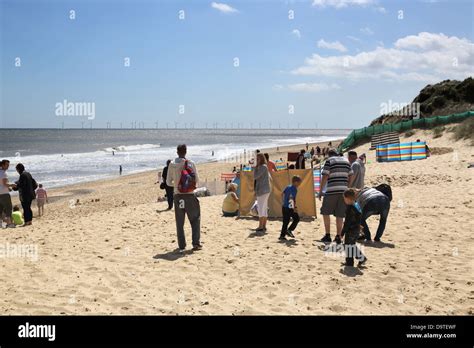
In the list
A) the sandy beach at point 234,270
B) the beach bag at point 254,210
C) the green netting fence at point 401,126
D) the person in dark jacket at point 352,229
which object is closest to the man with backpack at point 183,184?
the sandy beach at point 234,270

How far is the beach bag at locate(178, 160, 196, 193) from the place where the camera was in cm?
719

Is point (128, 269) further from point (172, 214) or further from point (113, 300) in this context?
point (172, 214)

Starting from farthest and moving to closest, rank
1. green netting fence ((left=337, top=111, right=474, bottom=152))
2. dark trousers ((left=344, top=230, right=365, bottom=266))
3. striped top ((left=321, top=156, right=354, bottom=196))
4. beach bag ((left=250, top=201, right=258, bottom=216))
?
green netting fence ((left=337, top=111, right=474, bottom=152)), beach bag ((left=250, top=201, right=258, bottom=216)), striped top ((left=321, top=156, right=354, bottom=196)), dark trousers ((left=344, top=230, right=365, bottom=266))

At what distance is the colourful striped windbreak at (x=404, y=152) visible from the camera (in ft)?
75.7

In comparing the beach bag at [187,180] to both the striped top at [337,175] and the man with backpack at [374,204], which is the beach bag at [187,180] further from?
the man with backpack at [374,204]

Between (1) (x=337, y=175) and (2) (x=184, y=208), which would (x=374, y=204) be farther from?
(2) (x=184, y=208)

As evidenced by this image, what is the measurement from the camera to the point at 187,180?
23.6 feet

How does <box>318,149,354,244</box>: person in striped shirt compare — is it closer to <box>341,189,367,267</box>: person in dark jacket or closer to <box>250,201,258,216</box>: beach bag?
<box>341,189,367,267</box>: person in dark jacket

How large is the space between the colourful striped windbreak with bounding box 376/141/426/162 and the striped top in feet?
56.3

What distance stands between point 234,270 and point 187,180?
176 centimetres

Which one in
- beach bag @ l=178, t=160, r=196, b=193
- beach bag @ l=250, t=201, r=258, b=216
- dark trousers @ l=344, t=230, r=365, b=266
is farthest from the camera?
beach bag @ l=250, t=201, r=258, b=216

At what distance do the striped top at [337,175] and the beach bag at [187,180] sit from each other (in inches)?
95.2

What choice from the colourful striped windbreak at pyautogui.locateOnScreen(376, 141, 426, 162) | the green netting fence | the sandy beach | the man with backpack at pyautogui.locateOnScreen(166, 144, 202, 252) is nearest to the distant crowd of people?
the man with backpack at pyautogui.locateOnScreen(166, 144, 202, 252)

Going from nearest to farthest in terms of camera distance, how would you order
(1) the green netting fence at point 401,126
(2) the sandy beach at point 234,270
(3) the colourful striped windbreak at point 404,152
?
(2) the sandy beach at point 234,270, (3) the colourful striped windbreak at point 404,152, (1) the green netting fence at point 401,126
